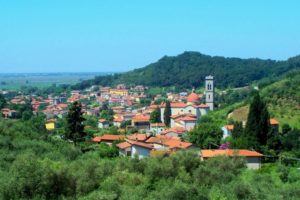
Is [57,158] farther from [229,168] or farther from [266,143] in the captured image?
[266,143]

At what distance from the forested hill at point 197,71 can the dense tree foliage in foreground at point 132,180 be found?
4057 inches

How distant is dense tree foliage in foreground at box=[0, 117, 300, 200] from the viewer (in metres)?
17.2

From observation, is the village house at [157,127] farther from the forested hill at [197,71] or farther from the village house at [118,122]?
the forested hill at [197,71]

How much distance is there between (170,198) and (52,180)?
4.52 metres

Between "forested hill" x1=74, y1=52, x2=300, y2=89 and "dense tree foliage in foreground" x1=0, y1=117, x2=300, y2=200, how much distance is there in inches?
4057

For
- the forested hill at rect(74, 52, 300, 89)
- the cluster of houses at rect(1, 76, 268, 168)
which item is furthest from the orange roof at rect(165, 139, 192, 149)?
the forested hill at rect(74, 52, 300, 89)

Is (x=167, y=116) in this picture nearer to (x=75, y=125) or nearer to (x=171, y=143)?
(x=171, y=143)

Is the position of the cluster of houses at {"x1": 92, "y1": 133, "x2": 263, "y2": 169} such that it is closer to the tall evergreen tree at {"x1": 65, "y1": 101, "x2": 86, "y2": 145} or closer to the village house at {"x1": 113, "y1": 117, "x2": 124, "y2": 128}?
the tall evergreen tree at {"x1": 65, "y1": 101, "x2": 86, "y2": 145}

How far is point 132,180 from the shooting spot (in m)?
20.7

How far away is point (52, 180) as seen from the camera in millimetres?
18359

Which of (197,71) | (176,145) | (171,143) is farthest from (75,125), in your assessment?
(197,71)

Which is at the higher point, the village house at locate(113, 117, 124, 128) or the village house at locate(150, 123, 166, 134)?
the village house at locate(150, 123, 166, 134)

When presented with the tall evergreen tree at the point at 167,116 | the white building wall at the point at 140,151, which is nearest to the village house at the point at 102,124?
the tall evergreen tree at the point at 167,116

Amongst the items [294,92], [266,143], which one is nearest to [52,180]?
[266,143]
